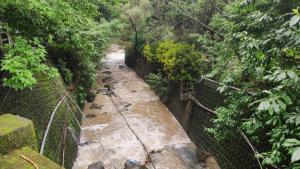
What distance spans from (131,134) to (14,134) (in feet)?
20.9

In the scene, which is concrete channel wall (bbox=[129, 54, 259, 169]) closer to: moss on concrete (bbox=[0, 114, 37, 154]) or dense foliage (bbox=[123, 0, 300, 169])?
dense foliage (bbox=[123, 0, 300, 169])

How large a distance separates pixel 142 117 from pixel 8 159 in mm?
8334

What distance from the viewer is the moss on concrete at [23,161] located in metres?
2.94

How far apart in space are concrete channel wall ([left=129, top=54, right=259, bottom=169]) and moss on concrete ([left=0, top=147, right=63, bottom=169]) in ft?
13.1

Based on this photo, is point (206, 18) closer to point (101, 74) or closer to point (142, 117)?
point (142, 117)

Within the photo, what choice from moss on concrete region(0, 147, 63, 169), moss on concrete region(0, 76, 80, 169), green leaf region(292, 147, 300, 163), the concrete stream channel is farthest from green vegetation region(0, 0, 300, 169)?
the concrete stream channel

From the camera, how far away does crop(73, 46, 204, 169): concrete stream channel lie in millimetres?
7387

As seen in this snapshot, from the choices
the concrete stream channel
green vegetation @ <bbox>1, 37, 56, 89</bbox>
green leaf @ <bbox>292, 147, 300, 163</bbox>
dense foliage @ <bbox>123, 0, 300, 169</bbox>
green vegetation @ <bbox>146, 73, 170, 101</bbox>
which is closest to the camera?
green leaf @ <bbox>292, 147, 300, 163</bbox>

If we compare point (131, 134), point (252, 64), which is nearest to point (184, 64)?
point (131, 134)

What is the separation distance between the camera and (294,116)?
2857 millimetres

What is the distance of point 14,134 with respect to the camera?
3.25 metres

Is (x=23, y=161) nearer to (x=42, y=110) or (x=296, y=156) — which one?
(x=296, y=156)

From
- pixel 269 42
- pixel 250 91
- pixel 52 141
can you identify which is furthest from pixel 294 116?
pixel 52 141

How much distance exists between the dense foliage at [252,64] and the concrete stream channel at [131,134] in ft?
4.92
